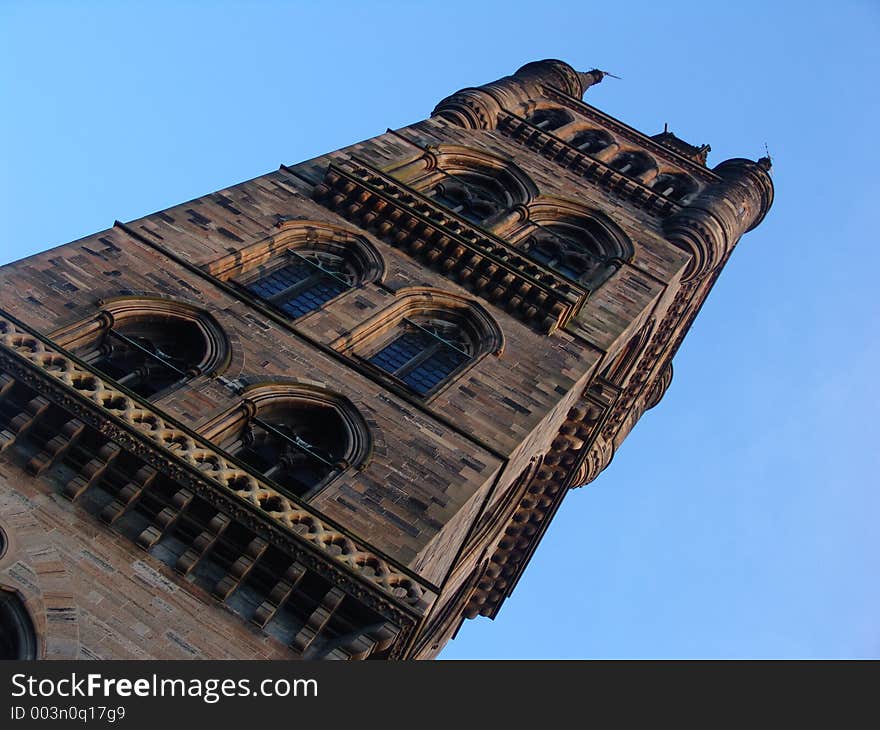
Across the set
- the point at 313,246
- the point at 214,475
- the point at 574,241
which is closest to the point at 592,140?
the point at 574,241

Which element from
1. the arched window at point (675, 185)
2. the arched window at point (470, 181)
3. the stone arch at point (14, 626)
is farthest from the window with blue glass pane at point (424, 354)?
the arched window at point (675, 185)

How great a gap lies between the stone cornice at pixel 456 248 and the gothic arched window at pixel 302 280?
1.52 meters

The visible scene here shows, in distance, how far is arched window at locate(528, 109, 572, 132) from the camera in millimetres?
40938

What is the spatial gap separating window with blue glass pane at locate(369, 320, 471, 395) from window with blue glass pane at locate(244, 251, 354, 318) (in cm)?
166

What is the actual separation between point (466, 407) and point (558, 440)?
18.3 ft

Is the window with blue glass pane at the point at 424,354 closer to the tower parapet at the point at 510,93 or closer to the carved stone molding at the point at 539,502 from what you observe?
the carved stone molding at the point at 539,502

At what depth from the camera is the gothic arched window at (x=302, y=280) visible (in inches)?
926

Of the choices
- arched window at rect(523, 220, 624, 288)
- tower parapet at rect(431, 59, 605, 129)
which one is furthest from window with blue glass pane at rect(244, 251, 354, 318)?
tower parapet at rect(431, 59, 605, 129)

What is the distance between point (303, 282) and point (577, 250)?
1019 centimetres

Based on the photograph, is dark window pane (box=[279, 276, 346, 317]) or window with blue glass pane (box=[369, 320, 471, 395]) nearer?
window with blue glass pane (box=[369, 320, 471, 395])

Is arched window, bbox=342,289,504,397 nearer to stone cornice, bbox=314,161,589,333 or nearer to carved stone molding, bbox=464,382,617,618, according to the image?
stone cornice, bbox=314,161,589,333

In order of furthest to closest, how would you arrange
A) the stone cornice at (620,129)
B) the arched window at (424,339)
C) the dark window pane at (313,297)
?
the stone cornice at (620,129) < the dark window pane at (313,297) < the arched window at (424,339)

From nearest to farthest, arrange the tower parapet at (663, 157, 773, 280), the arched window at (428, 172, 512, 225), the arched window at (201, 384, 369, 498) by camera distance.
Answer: the arched window at (201, 384, 369, 498) → the arched window at (428, 172, 512, 225) → the tower parapet at (663, 157, 773, 280)
